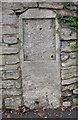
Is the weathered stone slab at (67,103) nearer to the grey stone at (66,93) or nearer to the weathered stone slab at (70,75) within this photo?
the grey stone at (66,93)

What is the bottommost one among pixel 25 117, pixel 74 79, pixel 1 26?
pixel 25 117

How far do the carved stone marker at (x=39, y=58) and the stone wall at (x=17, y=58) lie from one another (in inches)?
3.1

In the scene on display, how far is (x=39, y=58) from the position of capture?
474 cm

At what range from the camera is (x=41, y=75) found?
15.5 feet

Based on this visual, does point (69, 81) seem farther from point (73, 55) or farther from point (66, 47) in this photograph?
point (66, 47)

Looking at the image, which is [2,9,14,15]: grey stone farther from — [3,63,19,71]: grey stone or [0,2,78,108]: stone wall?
[3,63,19,71]: grey stone

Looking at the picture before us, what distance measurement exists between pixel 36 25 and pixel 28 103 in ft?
3.98

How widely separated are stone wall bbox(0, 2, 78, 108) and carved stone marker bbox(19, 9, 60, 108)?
0.26 feet

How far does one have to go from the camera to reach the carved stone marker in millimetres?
4613

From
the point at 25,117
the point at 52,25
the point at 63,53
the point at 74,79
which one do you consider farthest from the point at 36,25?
the point at 25,117

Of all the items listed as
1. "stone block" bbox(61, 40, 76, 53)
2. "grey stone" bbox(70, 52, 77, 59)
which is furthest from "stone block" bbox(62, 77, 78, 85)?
"stone block" bbox(61, 40, 76, 53)

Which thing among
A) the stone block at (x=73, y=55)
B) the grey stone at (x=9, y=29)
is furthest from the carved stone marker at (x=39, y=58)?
the stone block at (x=73, y=55)

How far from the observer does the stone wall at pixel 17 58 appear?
4520mm

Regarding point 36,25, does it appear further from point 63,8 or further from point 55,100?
point 55,100
